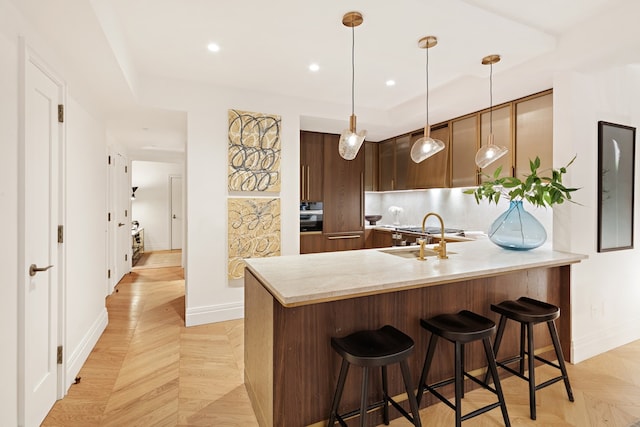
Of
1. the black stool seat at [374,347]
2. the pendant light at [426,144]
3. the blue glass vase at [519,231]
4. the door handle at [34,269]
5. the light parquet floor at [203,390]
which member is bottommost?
the light parquet floor at [203,390]

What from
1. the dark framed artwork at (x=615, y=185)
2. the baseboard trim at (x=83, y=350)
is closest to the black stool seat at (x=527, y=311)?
the dark framed artwork at (x=615, y=185)

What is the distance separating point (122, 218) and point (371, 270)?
5063mm

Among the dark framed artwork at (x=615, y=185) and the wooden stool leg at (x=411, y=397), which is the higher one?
the dark framed artwork at (x=615, y=185)

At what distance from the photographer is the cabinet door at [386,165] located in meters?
4.92

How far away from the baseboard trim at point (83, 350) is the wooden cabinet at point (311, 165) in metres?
2.65

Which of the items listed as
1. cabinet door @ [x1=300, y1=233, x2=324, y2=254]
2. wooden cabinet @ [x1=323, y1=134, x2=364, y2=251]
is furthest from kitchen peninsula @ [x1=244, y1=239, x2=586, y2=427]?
wooden cabinet @ [x1=323, y1=134, x2=364, y2=251]

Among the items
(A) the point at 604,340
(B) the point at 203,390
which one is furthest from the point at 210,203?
(A) the point at 604,340

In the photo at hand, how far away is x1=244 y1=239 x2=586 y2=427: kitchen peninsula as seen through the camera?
1.58 meters

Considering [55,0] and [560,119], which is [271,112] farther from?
[560,119]

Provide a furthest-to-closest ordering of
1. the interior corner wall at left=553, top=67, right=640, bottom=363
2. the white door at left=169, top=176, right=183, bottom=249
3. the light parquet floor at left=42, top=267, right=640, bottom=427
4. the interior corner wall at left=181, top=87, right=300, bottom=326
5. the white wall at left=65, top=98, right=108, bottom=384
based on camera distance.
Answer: the white door at left=169, top=176, right=183, bottom=249 < the interior corner wall at left=181, top=87, right=300, bottom=326 < the interior corner wall at left=553, top=67, right=640, bottom=363 < the white wall at left=65, top=98, right=108, bottom=384 < the light parquet floor at left=42, top=267, right=640, bottom=427

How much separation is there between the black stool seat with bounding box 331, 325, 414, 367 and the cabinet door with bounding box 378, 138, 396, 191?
3.49 meters

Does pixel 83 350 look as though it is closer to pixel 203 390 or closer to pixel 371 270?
pixel 203 390

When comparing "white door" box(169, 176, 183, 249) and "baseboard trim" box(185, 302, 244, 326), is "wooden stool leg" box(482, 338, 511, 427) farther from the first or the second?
"white door" box(169, 176, 183, 249)

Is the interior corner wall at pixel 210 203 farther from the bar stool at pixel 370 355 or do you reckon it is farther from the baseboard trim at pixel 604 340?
the baseboard trim at pixel 604 340
